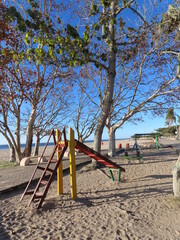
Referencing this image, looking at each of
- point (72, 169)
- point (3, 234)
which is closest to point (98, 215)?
point (72, 169)

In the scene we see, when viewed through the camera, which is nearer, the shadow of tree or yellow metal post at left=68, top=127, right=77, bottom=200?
the shadow of tree

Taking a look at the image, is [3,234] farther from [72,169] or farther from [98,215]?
[72,169]

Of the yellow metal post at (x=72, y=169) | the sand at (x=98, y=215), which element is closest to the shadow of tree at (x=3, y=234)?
the sand at (x=98, y=215)

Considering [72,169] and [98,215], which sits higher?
[72,169]

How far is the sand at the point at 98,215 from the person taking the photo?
3.05 meters

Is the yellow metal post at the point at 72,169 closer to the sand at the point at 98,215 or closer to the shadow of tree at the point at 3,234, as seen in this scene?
the sand at the point at 98,215

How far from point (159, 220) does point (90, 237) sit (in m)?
1.40

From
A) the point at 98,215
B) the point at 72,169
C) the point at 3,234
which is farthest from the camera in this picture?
the point at 72,169

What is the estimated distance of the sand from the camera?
3055mm

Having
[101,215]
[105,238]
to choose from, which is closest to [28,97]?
[101,215]

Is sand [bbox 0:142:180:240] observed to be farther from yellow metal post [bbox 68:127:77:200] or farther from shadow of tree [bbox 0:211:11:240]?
yellow metal post [bbox 68:127:77:200]

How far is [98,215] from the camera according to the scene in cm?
379

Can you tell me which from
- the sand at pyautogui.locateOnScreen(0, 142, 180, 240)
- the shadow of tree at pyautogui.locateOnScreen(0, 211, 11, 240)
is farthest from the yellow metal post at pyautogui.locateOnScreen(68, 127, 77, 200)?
the shadow of tree at pyautogui.locateOnScreen(0, 211, 11, 240)

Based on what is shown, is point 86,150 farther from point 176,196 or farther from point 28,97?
point 28,97
